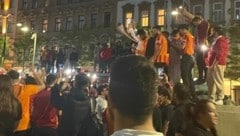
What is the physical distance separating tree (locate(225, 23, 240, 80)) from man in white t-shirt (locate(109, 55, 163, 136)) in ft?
95.2

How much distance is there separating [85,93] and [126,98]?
4.79 metres

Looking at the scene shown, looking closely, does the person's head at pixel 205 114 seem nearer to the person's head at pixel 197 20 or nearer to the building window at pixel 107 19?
the person's head at pixel 197 20

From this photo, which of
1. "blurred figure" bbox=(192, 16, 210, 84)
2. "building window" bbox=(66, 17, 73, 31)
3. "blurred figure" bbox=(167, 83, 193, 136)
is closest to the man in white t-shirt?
"blurred figure" bbox=(167, 83, 193, 136)

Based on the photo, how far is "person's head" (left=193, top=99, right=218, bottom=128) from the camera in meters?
4.84

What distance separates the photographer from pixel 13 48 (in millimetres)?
52281

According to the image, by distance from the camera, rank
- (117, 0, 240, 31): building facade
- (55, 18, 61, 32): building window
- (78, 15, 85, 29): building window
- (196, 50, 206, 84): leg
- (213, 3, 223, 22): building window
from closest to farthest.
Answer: (196, 50, 206, 84): leg < (117, 0, 240, 31): building facade < (213, 3, 223, 22): building window < (78, 15, 85, 29): building window < (55, 18, 61, 32): building window

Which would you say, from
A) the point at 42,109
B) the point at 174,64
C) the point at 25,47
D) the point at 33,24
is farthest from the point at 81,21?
the point at 42,109

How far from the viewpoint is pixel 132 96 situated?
264 centimetres

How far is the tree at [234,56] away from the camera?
31047 millimetres

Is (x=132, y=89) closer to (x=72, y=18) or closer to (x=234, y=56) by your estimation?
(x=234, y=56)

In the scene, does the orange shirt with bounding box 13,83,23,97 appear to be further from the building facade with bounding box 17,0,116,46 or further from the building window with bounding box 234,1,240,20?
the building facade with bounding box 17,0,116,46

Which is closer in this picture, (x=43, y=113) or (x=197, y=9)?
(x=43, y=113)

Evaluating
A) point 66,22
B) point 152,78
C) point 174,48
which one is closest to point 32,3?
point 66,22

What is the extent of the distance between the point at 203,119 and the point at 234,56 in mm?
27882
